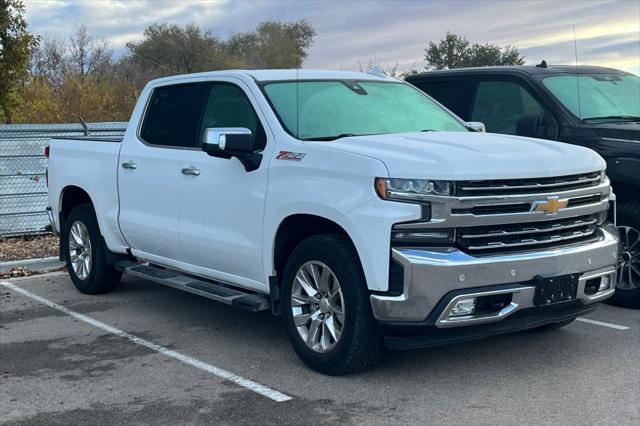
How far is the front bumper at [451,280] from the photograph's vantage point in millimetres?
4766

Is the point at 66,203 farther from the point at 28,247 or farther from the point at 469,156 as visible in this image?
the point at 469,156

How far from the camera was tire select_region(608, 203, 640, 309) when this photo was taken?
716 cm

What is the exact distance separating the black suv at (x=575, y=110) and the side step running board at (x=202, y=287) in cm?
328

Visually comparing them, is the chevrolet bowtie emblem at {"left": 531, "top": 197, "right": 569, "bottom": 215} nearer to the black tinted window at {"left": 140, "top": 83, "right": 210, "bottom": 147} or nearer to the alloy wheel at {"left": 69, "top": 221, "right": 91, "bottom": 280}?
the black tinted window at {"left": 140, "top": 83, "right": 210, "bottom": 147}

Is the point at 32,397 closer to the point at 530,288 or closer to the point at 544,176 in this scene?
the point at 530,288

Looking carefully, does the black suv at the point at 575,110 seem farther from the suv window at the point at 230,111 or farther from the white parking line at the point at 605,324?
the suv window at the point at 230,111

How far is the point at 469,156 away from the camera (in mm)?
5051

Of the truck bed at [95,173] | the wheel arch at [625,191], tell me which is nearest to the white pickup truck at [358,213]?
the truck bed at [95,173]

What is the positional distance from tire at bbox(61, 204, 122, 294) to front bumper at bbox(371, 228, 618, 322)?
13.2ft

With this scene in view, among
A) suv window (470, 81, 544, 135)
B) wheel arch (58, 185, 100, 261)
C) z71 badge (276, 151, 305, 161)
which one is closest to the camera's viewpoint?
z71 badge (276, 151, 305, 161)

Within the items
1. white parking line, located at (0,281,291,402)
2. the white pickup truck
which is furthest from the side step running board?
white parking line, located at (0,281,291,402)

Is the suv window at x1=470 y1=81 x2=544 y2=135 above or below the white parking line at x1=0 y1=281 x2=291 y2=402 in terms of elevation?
above

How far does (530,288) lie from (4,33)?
11206 mm

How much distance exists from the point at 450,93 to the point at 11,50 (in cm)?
815
